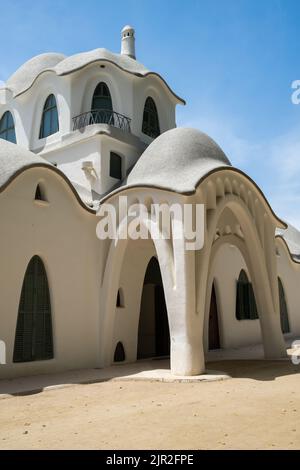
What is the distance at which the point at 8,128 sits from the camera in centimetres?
1906

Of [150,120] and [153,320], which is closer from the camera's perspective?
[153,320]

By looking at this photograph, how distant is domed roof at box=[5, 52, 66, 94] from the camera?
19.1 meters

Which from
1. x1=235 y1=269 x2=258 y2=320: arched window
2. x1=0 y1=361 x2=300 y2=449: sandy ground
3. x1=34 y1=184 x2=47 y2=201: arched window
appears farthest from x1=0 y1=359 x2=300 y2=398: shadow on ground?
x1=235 y1=269 x2=258 y2=320: arched window

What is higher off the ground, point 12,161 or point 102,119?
point 102,119

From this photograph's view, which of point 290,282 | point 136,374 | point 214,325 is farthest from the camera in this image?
point 290,282

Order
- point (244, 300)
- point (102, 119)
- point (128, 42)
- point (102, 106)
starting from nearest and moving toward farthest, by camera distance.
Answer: point (102, 119), point (102, 106), point (244, 300), point (128, 42)

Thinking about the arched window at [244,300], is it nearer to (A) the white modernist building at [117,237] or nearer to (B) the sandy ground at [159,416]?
(A) the white modernist building at [117,237]

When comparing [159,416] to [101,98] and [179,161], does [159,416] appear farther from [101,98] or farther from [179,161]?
[101,98]

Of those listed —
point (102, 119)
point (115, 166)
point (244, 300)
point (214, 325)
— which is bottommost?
point (214, 325)

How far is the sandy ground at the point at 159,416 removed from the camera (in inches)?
197

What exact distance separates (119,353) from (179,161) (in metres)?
5.92

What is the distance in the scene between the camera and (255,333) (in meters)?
18.8

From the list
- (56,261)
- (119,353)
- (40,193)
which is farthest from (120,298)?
(40,193)

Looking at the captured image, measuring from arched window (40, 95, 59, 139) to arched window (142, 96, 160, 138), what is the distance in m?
3.52
